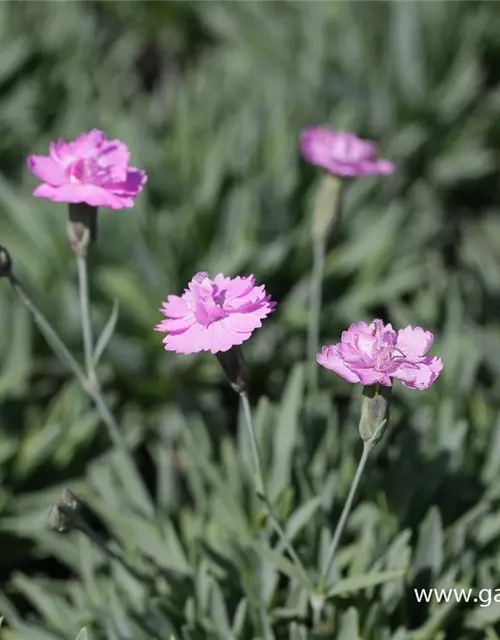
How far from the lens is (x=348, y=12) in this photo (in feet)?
8.95

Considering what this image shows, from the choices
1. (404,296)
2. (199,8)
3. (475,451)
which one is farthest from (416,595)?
(199,8)

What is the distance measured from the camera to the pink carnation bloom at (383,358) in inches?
39.1

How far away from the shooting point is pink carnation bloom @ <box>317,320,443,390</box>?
0.99m

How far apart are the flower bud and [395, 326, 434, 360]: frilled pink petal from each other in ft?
0.18

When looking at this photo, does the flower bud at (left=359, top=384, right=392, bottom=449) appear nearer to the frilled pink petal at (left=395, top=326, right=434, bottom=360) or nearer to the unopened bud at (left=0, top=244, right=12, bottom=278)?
the frilled pink petal at (left=395, top=326, right=434, bottom=360)

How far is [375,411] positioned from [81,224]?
1.56 ft

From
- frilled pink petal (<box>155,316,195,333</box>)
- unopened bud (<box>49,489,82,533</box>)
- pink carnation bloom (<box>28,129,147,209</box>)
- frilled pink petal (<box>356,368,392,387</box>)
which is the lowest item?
unopened bud (<box>49,489,82,533</box>)

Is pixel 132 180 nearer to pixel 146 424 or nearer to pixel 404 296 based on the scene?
pixel 146 424

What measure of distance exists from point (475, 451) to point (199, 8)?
195cm

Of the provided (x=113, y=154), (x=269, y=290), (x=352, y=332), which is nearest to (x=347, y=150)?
(x=113, y=154)

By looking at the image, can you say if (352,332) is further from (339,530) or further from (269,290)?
(269,290)

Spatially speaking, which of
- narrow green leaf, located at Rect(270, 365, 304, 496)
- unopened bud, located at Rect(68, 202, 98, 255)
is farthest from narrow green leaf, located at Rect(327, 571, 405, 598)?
unopened bud, located at Rect(68, 202, 98, 255)

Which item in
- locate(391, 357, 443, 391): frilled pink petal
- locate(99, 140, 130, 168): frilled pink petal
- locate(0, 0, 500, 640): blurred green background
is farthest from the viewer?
locate(0, 0, 500, 640): blurred green background

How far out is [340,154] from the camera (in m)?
1.50
